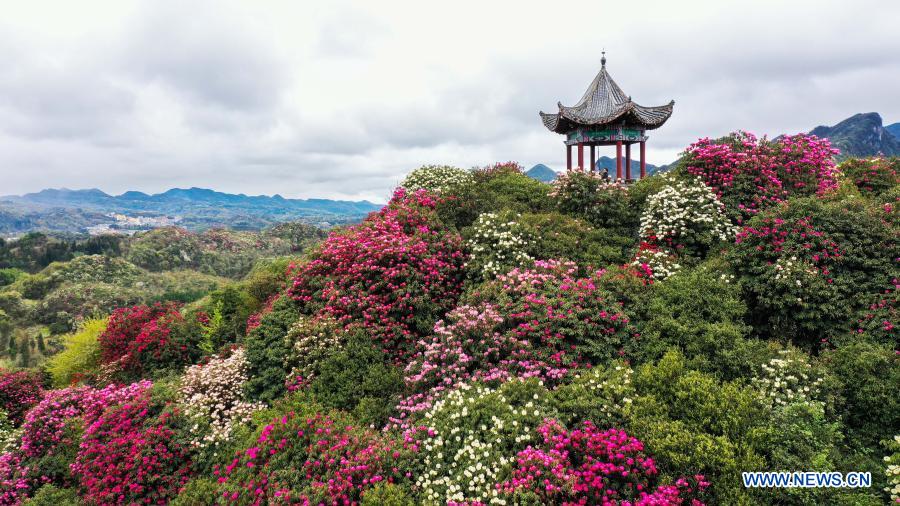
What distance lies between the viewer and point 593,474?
473 cm

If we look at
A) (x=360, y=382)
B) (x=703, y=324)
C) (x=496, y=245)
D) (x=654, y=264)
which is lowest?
(x=360, y=382)

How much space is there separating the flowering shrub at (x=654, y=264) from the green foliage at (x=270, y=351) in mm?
7415

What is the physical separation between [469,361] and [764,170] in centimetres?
893

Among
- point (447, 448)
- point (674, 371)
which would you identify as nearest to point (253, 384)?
point (447, 448)

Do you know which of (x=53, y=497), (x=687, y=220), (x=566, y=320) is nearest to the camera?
(x=566, y=320)

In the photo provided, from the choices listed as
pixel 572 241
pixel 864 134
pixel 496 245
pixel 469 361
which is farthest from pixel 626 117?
pixel 864 134

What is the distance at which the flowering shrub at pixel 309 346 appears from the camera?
801cm

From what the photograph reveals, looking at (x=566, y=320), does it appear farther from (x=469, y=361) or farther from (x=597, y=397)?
(x=469, y=361)

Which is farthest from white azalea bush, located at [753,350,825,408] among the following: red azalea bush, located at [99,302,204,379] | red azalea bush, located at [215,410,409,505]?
red azalea bush, located at [99,302,204,379]

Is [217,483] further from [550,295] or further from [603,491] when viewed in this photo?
[550,295]

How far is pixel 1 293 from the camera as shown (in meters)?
60.3

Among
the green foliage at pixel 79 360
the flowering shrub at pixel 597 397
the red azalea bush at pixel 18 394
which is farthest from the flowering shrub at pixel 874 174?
the red azalea bush at pixel 18 394

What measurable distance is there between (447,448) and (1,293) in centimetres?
8457

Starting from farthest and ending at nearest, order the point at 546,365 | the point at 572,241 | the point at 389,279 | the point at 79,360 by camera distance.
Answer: the point at 79,360, the point at 572,241, the point at 389,279, the point at 546,365
